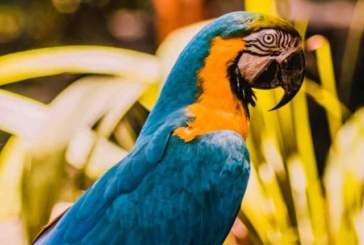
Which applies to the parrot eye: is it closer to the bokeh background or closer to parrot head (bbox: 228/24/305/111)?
parrot head (bbox: 228/24/305/111)

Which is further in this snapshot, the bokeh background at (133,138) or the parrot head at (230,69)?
the bokeh background at (133,138)

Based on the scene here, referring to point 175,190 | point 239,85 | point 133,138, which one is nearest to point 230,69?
point 239,85

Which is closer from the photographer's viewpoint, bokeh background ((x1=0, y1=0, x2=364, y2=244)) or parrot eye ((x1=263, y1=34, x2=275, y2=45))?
parrot eye ((x1=263, y1=34, x2=275, y2=45))

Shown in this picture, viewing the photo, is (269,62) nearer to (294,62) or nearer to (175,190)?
(294,62)

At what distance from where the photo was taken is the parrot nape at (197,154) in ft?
2.87

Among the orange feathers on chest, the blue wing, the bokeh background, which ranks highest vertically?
the orange feathers on chest

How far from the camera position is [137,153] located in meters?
0.90

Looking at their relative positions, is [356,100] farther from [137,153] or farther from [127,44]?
[137,153]

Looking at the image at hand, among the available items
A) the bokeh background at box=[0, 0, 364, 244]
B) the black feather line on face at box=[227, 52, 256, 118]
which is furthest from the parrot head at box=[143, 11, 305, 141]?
the bokeh background at box=[0, 0, 364, 244]

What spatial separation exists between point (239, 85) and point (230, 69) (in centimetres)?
2

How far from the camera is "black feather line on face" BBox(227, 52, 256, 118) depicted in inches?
35.4

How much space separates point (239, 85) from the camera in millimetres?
911

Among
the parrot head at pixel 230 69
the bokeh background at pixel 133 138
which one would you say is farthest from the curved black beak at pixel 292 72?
the bokeh background at pixel 133 138

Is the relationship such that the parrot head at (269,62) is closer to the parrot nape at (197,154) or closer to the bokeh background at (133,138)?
the parrot nape at (197,154)
